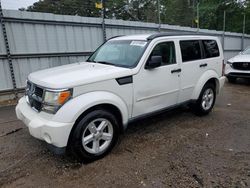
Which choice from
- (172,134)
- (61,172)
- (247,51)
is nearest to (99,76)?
(61,172)

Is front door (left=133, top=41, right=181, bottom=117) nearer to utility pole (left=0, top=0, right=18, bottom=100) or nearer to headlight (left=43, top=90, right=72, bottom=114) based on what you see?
headlight (left=43, top=90, right=72, bottom=114)

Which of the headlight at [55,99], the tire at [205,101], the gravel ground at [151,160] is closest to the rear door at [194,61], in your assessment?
the tire at [205,101]

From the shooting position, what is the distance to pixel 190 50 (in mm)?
4652

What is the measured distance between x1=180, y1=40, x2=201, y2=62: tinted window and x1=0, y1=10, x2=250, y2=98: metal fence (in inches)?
169

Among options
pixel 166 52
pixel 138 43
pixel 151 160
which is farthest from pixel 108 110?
pixel 166 52

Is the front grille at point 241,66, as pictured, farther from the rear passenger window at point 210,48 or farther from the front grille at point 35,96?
the front grille at point 35,96

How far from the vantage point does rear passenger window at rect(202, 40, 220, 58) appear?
197 inches

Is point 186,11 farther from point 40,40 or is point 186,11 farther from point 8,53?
point 8,53

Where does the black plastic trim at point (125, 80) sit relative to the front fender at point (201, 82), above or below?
above

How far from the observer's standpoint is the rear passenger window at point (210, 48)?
16.4ft

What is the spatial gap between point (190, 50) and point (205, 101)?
1261mm

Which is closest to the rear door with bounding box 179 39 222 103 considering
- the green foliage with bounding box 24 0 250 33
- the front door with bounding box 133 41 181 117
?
the front door with bounding box 133 41 181 117

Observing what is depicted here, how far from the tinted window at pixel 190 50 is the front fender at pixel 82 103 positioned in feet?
6.21

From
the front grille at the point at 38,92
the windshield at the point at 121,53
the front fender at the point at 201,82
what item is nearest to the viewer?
the front grille at the point at 38,92
